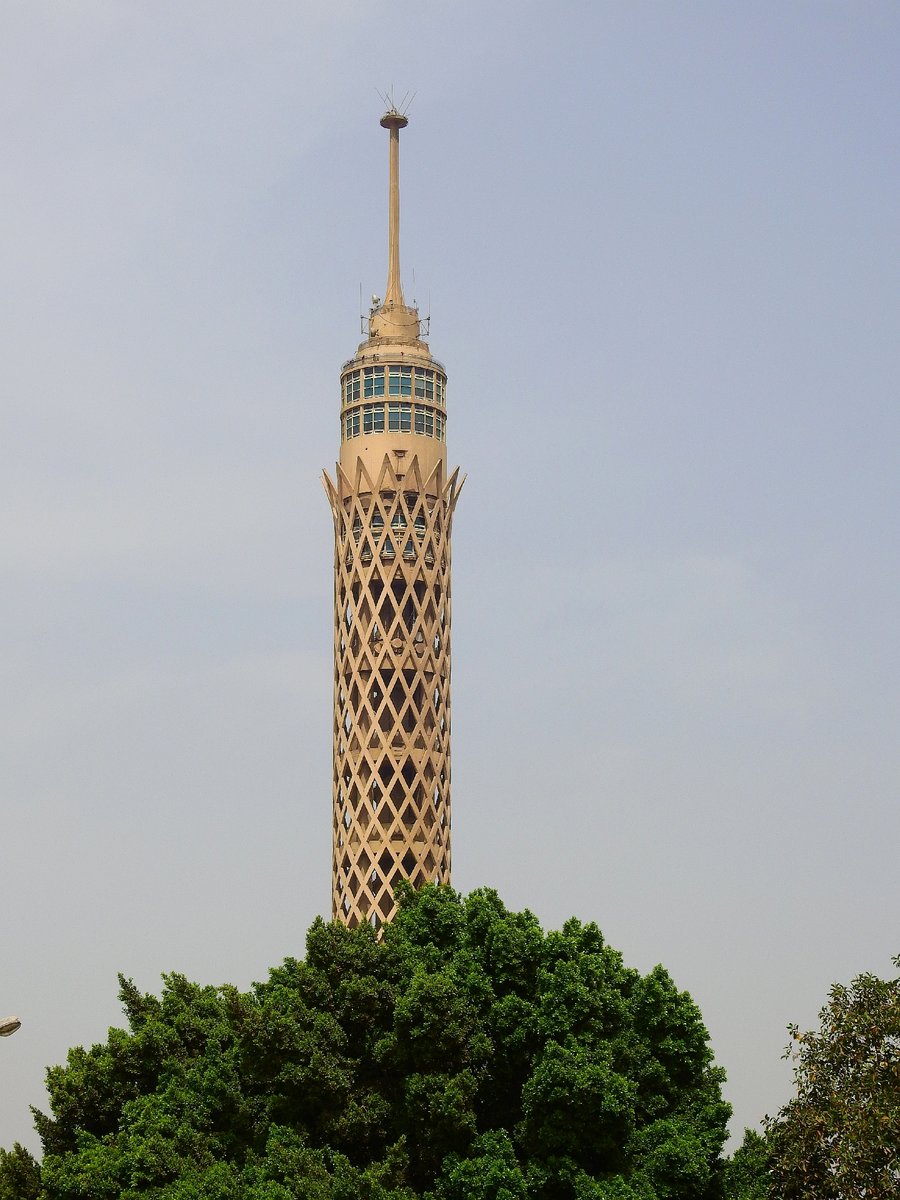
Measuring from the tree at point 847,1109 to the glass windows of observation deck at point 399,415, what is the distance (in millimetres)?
33190

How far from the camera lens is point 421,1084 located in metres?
41.5

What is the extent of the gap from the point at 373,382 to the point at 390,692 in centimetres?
1200

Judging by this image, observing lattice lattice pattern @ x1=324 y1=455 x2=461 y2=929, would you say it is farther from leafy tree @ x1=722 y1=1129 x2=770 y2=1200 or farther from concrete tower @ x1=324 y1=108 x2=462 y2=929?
leafy tree @ x1=722 y1=1129 x2=770 y2=1200

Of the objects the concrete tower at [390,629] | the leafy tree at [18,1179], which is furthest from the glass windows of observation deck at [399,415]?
the leafy tree at [18,1179]

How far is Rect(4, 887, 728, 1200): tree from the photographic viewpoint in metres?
41.0

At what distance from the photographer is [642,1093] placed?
146 feet

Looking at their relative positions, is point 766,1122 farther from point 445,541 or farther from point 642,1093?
point 445,541

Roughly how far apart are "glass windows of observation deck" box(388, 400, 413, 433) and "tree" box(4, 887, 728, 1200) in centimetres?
2886

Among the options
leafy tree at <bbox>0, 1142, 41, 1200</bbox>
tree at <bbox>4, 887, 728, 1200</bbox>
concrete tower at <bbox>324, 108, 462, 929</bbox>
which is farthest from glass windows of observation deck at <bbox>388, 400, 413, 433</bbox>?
leafy tree at <bbox>0, 1142, 41, 1200</bbox>

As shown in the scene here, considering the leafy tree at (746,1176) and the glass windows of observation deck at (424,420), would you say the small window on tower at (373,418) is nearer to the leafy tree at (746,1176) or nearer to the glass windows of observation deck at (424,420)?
the glass windows of observation deck at (424,420)

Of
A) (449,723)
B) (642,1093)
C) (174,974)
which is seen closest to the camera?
(642,1093)

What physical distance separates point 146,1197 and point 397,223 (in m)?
44.3

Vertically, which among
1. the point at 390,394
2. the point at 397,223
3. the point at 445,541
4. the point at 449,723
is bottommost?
the point at 449,723

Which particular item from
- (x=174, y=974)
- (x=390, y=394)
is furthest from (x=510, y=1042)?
(x=390, y=394)
